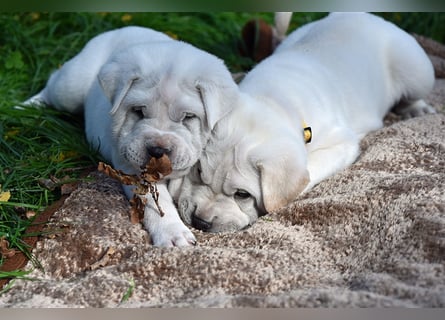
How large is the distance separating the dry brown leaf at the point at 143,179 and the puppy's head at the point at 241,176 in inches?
10.5

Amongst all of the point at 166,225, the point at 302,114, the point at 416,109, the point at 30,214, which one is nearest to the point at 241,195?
the point at 166,225

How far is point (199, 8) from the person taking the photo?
341cm

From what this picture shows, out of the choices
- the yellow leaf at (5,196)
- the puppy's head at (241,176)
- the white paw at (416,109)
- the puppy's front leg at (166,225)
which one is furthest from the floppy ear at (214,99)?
the white paw at (416,109)

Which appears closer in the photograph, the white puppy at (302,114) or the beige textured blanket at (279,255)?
the beige textured blanket at (279,255)

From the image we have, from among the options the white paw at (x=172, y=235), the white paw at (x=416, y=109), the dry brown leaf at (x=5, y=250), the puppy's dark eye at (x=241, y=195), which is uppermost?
the puppy's dark eye at (x=241, y=195)

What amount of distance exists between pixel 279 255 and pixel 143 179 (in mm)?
962

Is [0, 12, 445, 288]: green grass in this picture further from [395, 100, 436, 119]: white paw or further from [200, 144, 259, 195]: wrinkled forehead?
[395, 100, 436, 119]: white paw

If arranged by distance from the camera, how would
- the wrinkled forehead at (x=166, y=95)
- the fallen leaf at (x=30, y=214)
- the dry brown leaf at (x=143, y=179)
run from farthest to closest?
the fallen leaf at (x=30, y=214), the wrinkled forehead at (x=166, y=95), the dry brown leaf at (x=143, y=179)

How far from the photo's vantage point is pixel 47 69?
778 centimetres

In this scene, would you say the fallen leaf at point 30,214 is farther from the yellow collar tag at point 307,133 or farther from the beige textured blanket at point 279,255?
the yellow collar tag at point 307,133

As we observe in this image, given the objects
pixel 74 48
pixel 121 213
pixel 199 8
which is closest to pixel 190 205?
pixel 121 213

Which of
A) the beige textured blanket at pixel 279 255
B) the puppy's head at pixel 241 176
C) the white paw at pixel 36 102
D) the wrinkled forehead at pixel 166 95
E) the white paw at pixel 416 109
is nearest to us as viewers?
the beige textured blanket at pixel 279 255

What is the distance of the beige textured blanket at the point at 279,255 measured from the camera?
3588mm

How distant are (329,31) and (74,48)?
9.79 feet
